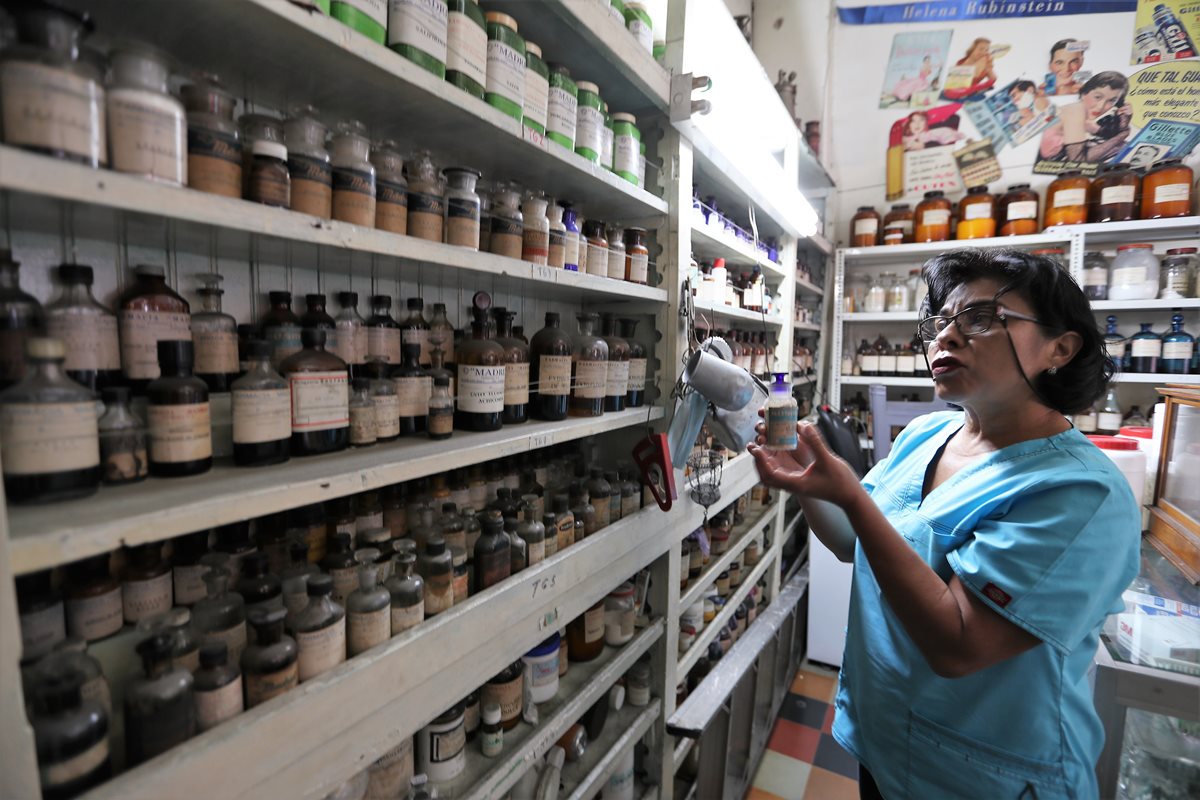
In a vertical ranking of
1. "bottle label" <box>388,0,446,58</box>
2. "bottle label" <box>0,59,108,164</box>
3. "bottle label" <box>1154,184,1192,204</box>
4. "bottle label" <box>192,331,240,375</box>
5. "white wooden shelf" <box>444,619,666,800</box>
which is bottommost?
"white wooden shelf" <box>444,619,666,800</box>

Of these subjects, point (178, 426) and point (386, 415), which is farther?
point (386, 415)

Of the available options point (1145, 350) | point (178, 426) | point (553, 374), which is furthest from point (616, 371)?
point (1145, 350)

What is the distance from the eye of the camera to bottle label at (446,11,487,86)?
874 mm

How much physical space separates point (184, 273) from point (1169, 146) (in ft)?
14.3

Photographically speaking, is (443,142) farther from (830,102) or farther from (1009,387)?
(830,102)

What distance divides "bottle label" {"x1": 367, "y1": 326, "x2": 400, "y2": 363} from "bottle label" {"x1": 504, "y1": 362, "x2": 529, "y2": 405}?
0.21 metres

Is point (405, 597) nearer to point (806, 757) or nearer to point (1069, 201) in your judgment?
point (806, 757)

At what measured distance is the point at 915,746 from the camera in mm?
1046

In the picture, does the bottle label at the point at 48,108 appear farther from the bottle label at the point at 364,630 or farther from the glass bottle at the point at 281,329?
the bottle label at the point at 364,630

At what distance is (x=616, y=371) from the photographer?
1327 mm

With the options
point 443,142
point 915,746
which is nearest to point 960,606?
point 915,746

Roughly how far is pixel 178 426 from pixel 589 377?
0.79 metres

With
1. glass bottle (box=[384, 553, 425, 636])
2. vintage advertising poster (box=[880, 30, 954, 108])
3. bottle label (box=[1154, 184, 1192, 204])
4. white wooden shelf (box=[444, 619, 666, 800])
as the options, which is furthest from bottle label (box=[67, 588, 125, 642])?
vintage advertising poster (box=[880, 30, 954, 108])

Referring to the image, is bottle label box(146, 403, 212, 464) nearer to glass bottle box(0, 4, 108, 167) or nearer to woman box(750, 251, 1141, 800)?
glass bottle box(0, 4, 108, 167)
